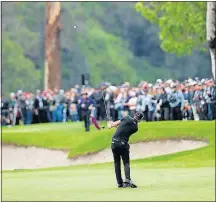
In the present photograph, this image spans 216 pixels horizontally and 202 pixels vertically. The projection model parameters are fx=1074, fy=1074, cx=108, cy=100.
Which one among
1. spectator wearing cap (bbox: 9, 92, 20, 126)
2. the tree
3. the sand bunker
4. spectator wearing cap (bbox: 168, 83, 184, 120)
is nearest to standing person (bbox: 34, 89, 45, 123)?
spectator wearing cap (bbox: 9, 92, 20, 126)

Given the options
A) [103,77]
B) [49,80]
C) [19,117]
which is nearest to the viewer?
[19,117]

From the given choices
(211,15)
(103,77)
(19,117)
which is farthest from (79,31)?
(211,15)

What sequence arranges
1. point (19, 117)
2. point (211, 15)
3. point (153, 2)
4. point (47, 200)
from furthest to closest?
point (153, 2) → point (19, 117) → point (211, 15) → point (47, 200)

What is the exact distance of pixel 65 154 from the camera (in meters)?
39.3

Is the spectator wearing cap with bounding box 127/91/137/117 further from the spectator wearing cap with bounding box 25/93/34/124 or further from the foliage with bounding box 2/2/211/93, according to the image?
the foliage with bounding box 2/2/211/93

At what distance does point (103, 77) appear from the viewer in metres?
86.1

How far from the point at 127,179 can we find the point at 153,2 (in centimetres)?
3425

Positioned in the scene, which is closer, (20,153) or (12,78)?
(20,153)

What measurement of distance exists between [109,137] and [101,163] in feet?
12.7

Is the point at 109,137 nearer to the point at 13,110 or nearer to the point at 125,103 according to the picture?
the point at 125,103

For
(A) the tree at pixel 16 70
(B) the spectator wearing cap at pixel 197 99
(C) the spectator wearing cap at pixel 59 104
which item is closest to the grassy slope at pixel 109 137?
(B) the spectator wearing cap at pixel 197 99

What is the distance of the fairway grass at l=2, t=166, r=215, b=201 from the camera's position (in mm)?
20016

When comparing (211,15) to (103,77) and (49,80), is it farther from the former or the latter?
(103,77)

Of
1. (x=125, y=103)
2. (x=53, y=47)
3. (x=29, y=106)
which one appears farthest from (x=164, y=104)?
(x=53, y=47)
